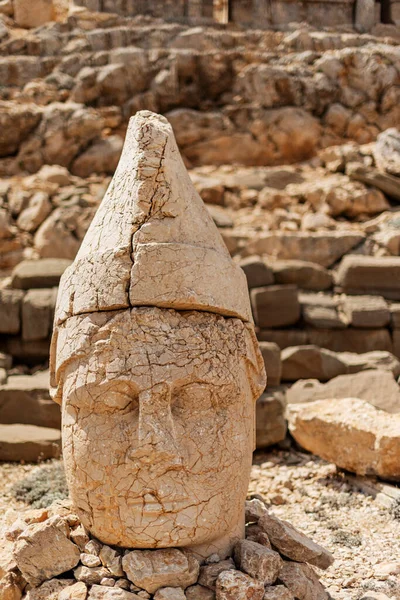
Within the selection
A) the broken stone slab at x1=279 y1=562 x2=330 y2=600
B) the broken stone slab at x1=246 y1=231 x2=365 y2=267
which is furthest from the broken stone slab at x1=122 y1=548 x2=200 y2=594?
the broken stone slab at x1=246 y1=231 x2=365 y2=267

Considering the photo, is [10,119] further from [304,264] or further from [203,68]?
[304,264]

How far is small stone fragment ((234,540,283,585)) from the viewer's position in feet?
9.93

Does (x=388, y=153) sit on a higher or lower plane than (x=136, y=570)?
higher

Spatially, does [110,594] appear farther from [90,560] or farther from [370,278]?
[370,278]

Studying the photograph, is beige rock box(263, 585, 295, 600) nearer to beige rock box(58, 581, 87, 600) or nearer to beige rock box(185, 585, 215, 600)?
beige rock box(185, 585, 215, 600)

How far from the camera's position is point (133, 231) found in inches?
125

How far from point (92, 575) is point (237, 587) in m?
0.73

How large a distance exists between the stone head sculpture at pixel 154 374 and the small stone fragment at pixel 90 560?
107 millimetres

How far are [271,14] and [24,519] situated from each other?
86.7ft

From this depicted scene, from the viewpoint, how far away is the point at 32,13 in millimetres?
23734

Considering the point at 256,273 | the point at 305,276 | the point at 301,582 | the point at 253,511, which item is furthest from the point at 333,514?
the point at 305,276

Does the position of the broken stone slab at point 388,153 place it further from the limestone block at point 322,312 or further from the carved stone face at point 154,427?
the carved stone face at point 154,427

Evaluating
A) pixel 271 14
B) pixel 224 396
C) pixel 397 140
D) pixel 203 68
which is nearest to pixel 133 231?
pixel 224 396

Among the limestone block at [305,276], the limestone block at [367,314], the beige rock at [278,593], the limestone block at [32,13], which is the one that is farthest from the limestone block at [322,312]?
the limestone block at [32,13]
